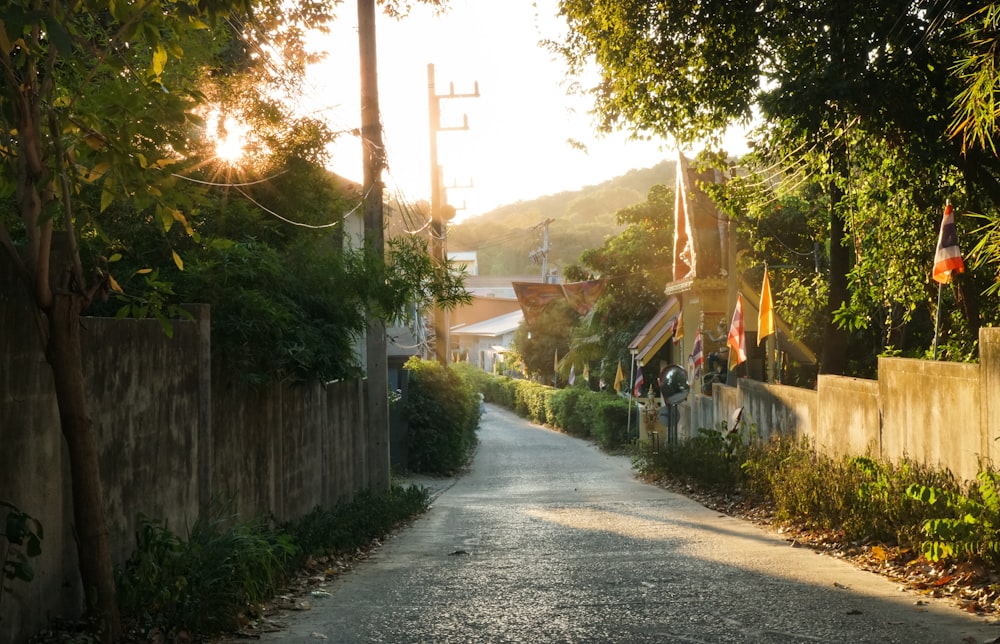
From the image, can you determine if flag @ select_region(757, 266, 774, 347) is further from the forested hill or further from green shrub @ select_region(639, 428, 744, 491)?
the forested hill

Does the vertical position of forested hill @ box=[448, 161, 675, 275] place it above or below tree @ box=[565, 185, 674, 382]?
above

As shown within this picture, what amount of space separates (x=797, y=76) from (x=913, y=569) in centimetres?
567

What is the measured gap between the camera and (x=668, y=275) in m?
40.7

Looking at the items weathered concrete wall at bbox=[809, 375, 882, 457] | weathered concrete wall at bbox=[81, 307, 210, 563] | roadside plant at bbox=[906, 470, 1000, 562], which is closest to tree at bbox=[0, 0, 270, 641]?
weathered concrete wall at bbox=[81, 307, 210, 563]

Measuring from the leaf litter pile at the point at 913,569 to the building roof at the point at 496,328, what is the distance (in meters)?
62.3

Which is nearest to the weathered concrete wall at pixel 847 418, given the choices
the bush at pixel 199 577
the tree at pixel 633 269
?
the bush at pixel 199 577

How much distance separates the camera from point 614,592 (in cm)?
843

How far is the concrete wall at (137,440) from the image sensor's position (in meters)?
6.04

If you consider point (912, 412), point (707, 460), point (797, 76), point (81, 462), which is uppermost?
point (797, 76)

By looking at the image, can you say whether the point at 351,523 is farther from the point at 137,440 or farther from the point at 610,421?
the point at 610,421

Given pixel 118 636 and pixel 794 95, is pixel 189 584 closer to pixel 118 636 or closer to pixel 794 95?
pixel 118 636

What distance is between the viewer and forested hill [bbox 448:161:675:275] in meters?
116

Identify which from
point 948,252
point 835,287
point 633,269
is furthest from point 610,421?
point 948,252

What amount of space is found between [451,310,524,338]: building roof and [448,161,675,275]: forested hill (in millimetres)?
4929
